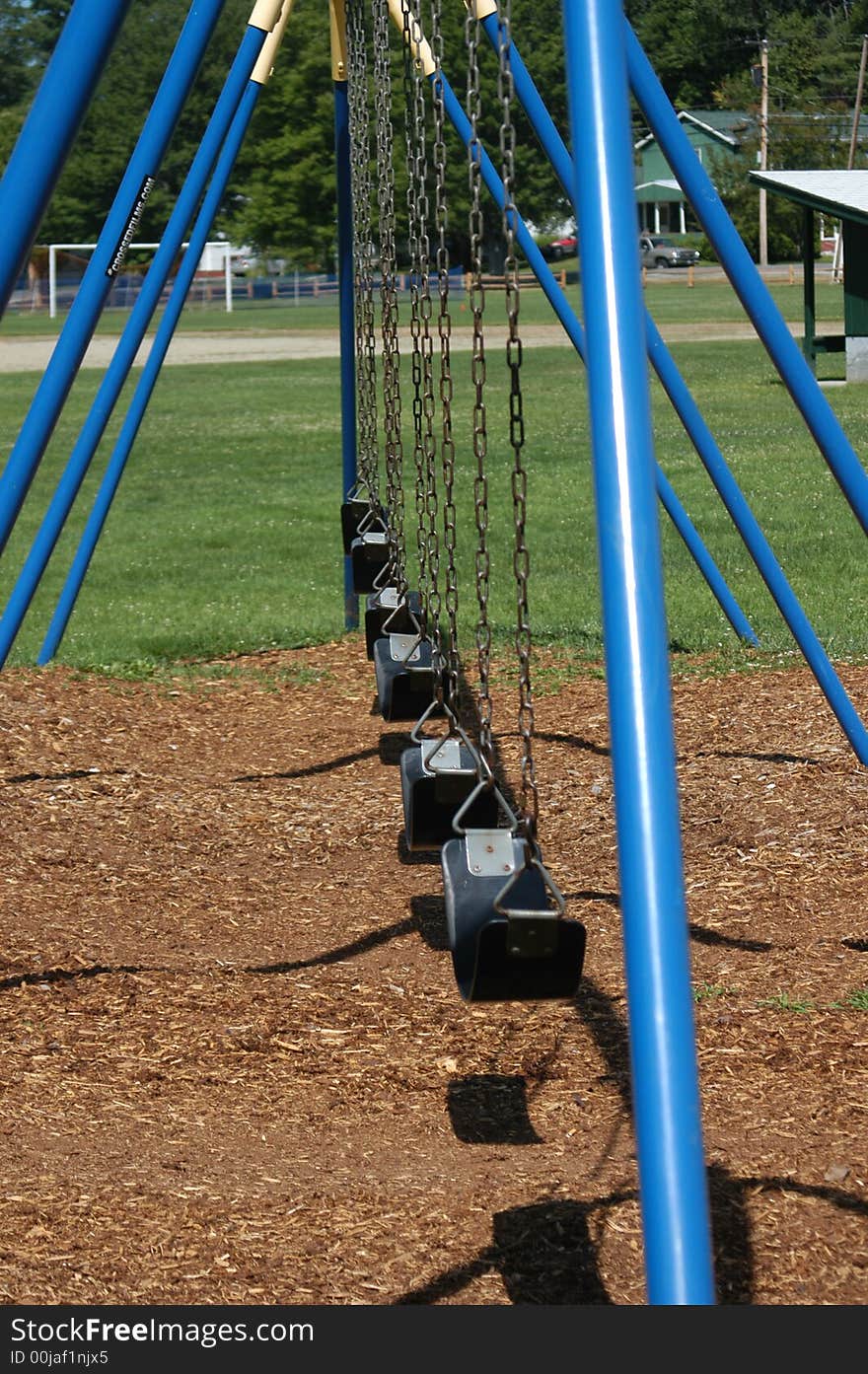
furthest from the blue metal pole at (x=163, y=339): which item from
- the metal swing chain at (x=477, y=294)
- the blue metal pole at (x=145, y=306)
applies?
the metal swing chain at (x=477, y=294)

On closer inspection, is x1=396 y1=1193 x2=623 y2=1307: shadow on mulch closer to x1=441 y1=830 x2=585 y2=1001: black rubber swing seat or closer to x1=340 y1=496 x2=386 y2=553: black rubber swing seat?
x1=441 y1=830 x2=585 y2=1001: black rubber swing seat

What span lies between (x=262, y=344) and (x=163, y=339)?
113 feet

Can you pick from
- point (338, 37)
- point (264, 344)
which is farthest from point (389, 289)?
point (264, 344)

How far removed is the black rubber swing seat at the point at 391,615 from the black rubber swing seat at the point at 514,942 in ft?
9.59

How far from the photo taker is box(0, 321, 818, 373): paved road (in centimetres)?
3566

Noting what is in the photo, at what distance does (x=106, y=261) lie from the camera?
5797mm

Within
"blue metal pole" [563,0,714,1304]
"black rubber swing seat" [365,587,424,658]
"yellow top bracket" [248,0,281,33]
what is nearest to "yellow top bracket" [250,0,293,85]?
"yellow top bracket" [248,0,281,33]

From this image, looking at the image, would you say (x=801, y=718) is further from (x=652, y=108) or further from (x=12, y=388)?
(x=12, y=388)

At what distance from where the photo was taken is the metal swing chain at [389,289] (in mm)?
5895

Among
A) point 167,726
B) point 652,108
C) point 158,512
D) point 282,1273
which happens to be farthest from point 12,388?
point 282,1273

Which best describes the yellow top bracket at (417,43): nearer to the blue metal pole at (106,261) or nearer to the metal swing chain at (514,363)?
the blue metal pole at (106,261)

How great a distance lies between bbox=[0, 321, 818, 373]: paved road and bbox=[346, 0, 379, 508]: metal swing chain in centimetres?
2464

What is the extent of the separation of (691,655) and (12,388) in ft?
78.2

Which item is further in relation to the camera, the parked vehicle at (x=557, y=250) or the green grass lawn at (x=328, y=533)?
the parked vehicle at (x=557, y=250)
